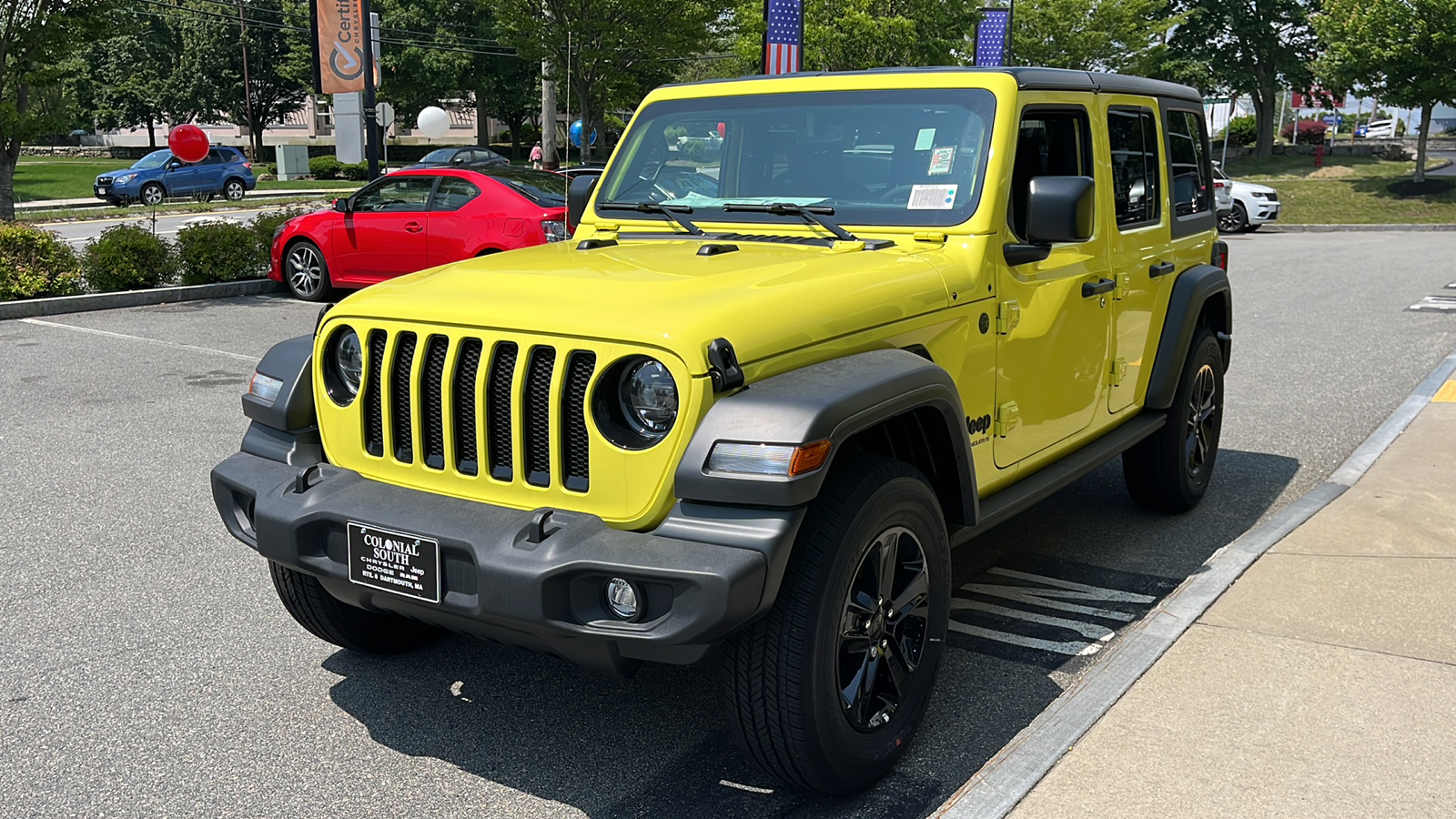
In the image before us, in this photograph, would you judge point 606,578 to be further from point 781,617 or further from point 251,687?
point 251,687

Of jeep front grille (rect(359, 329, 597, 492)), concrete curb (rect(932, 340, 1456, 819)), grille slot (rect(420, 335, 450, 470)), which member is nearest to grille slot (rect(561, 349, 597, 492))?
jeep front grille (rect(359, 329, 597, 492))

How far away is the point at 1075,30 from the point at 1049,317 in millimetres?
39260

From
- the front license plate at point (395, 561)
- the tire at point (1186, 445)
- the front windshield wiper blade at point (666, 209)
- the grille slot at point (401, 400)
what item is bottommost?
the tire at point (1186, 445)

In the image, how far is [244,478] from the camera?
3.66 m

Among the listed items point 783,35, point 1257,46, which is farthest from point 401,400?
point 1257,46

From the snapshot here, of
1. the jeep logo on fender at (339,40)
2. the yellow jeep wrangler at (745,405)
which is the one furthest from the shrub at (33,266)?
the yellow jeep wrangler at (745,405)

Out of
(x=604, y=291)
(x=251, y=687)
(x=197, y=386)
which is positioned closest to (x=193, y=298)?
(x=197, y=386)

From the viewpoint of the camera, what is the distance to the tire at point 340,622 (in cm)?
402

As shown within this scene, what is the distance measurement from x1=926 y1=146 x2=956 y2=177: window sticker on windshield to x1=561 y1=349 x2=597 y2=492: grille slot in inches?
64.8

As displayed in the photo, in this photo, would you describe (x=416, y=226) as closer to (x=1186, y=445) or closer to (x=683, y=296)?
(x=1186, y=445)

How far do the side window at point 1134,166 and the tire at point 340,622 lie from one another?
→ 10.4 ft

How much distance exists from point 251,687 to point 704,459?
6.82 feet

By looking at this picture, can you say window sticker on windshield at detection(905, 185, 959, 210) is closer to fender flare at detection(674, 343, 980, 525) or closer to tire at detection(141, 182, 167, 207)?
fender flare at detection(674, 343, 980, 525)

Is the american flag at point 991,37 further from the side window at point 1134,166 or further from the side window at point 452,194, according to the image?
the side window at point 1134,166
